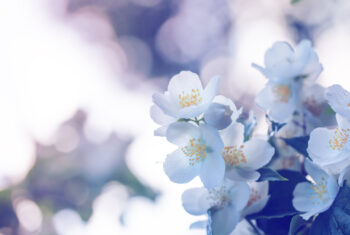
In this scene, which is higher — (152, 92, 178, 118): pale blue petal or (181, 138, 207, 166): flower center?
(152, 92, 178, 118): pale blue petal

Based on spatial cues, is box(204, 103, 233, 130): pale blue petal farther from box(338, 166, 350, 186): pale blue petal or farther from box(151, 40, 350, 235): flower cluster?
box(338, 166, 350, 186): pale blue petal

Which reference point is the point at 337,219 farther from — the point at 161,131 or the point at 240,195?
the point at 161,131

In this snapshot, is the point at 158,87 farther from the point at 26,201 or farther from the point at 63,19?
the point at 26,201

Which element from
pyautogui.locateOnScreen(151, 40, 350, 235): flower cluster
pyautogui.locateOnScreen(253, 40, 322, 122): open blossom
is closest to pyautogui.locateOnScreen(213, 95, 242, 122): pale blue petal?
pyautogui.locateOnScreen(151, 40, 350, 235): flower cluster

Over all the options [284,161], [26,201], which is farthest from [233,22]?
[284,161]

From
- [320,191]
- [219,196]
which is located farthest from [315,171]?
[219,196]

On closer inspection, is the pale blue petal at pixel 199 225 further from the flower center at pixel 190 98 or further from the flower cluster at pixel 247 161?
the flower center at pixel 190 98
